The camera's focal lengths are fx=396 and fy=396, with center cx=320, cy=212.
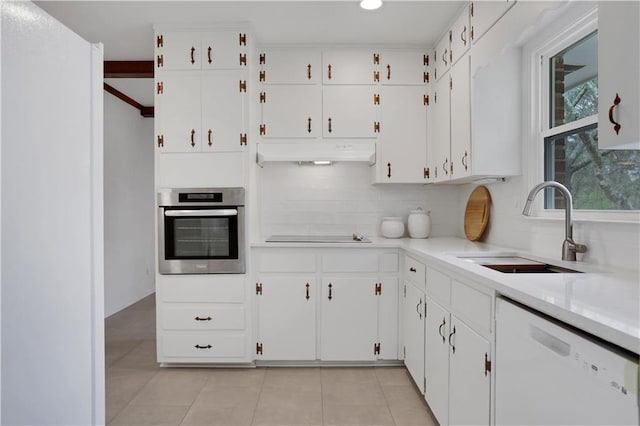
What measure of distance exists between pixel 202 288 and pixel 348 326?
3.83 ft

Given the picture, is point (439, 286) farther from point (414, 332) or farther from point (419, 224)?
point (419, 224)

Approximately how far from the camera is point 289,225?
143 inches

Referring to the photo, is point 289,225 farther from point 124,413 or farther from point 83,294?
point 83,294

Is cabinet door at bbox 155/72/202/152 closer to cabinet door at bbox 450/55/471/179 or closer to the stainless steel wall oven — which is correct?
the stainless steel wall oven

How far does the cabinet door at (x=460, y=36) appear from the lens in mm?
2571

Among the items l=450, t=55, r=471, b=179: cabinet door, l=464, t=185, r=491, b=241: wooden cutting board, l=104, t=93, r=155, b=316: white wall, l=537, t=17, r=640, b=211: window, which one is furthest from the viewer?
l=104, t=93, r=155, b=316: white wall

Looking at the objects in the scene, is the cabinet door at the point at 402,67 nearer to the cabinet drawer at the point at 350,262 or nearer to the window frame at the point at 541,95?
the window frame at the point at 541,95

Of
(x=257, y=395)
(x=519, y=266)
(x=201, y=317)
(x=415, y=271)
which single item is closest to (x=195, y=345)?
(x=201, y=317)

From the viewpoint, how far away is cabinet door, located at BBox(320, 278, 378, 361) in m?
3.08

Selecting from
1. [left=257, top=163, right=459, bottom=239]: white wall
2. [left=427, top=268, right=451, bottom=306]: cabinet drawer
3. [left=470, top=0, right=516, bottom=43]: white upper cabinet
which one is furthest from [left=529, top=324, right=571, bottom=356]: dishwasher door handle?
[left=257, top=163, right=459, bottom=239]: white wall

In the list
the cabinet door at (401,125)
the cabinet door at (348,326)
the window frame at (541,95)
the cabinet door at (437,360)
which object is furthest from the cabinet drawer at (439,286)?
the cabinet door at (401,125)

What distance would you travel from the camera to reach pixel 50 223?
1045 millimetres

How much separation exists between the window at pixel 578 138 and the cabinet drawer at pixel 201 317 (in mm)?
2295

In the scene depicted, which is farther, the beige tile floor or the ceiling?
the ceiling
